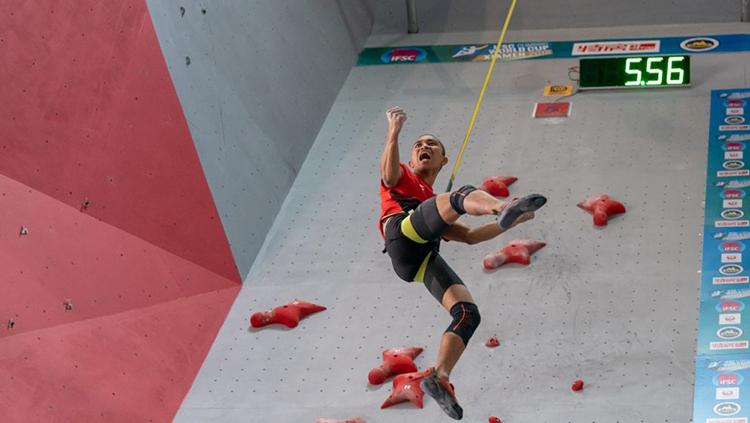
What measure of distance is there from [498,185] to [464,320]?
2.75m

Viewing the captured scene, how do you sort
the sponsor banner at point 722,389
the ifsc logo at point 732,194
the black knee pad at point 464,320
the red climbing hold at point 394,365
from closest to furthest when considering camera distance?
the black knee pad at point 464,320 < the sponsor banner at point 722,389 < the red climbing hold at point 394,365 < the ifsc logo at point 732,194

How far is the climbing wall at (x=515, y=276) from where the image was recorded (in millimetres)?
6781

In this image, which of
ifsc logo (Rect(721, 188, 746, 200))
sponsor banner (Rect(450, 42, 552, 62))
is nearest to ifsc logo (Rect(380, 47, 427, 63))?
sponsor banner (Rect(450, 42, 552, 62))

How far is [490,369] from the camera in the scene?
6.89m

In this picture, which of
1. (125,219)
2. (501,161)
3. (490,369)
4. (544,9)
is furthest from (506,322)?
(544,9)

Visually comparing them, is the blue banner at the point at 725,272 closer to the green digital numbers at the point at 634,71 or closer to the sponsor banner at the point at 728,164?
the sponsor banner at the point at 728,164

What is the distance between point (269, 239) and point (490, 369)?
6.05ft

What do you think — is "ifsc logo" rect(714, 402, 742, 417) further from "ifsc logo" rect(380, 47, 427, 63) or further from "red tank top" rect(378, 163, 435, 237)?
"ifsc logo" rect(380, 47, 427, 63)

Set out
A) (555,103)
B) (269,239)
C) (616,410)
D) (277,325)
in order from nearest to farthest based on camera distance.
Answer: (616,410) → (277,325) → (269,239) → (555,103)

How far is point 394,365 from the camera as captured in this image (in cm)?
696

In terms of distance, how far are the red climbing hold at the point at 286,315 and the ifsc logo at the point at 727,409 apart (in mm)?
2244

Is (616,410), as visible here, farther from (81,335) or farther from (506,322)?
(81,335)

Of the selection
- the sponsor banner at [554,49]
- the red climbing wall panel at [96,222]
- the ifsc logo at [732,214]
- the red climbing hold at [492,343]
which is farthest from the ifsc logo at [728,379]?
the sponsor banner at [554,49]

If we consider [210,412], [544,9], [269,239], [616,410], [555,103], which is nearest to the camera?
[616,410]
